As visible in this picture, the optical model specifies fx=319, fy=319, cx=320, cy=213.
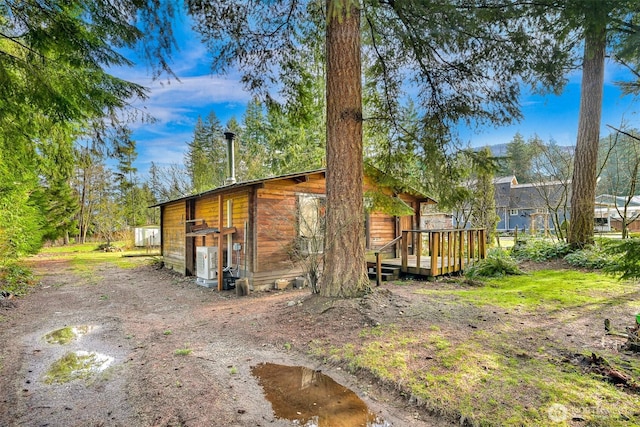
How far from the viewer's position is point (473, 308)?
201 inches

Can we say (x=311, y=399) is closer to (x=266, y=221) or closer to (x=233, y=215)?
(x=266, y=221)

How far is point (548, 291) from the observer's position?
6094 mm

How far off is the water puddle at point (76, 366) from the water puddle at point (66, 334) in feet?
2.53

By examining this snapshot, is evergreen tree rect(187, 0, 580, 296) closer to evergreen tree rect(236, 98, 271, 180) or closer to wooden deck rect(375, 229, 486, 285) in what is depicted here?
wooden deck rect(375, 229, 486, 285)

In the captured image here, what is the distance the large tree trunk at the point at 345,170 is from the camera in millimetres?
5246

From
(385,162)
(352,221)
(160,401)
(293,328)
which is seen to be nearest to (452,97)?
(385,162)

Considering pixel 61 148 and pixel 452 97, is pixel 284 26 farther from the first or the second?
pixel 61 148

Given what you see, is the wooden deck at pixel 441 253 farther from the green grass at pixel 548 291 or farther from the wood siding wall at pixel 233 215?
the wood siding wall at pixel 233 215

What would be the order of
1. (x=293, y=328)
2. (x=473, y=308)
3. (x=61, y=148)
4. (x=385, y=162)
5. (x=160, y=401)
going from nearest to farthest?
(x=160, y=401) → (x=293, y=328) → (x=473, y=308) → (x=61, y=148) → (x=385, y=162)

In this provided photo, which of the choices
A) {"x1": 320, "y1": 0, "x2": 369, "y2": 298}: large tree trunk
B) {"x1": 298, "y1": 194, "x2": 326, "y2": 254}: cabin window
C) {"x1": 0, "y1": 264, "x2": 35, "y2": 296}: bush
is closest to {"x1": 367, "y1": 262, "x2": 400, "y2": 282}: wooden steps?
{"x1": 298, "y1": 194, "x2": 326, "y2": 254}: cabin window

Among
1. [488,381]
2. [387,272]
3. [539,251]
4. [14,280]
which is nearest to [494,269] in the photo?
[539,251]

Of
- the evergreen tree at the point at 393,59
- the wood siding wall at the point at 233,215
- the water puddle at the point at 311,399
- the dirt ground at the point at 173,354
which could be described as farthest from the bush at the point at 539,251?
the water puddle at the point at 311,399

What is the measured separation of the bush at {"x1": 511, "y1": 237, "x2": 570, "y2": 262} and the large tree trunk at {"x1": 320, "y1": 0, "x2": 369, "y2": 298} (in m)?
7.14

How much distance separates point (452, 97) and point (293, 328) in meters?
4.85
